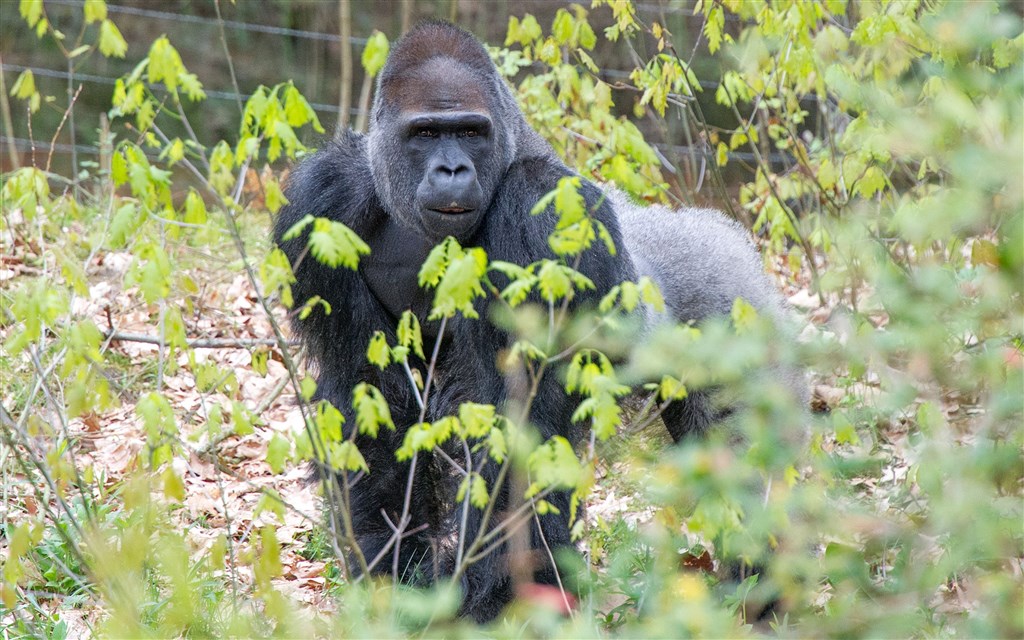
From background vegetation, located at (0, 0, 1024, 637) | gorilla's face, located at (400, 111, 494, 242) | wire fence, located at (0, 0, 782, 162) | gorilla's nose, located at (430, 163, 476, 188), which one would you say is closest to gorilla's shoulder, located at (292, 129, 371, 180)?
background vegetation, located at (0, 0, 1024, 637)

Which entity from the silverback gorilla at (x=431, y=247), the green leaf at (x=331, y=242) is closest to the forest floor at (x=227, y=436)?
the silverback gorilla at (x=431, y=247)

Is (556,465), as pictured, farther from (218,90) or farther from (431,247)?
(218,90)

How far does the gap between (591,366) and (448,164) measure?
1.47 metres

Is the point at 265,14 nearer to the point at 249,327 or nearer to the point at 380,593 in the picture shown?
the point at 249,327

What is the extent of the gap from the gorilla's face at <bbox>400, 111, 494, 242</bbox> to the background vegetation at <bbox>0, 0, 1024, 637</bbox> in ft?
1.15

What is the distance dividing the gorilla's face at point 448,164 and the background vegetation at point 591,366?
35cm

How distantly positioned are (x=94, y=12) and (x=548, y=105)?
3624 millimetres

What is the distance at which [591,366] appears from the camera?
264 cm

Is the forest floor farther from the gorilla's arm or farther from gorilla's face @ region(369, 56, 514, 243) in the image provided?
A: gorilla's face @ region(369, 56, 514, 243)

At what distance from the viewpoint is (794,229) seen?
5578 mm

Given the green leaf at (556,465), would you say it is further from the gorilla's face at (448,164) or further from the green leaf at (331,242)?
the gorilla's face at (448,164)

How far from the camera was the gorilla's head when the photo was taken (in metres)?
3.90

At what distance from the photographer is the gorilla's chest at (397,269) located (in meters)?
4.39

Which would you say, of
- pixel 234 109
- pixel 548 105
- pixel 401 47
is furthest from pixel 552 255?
pixel 234 109
